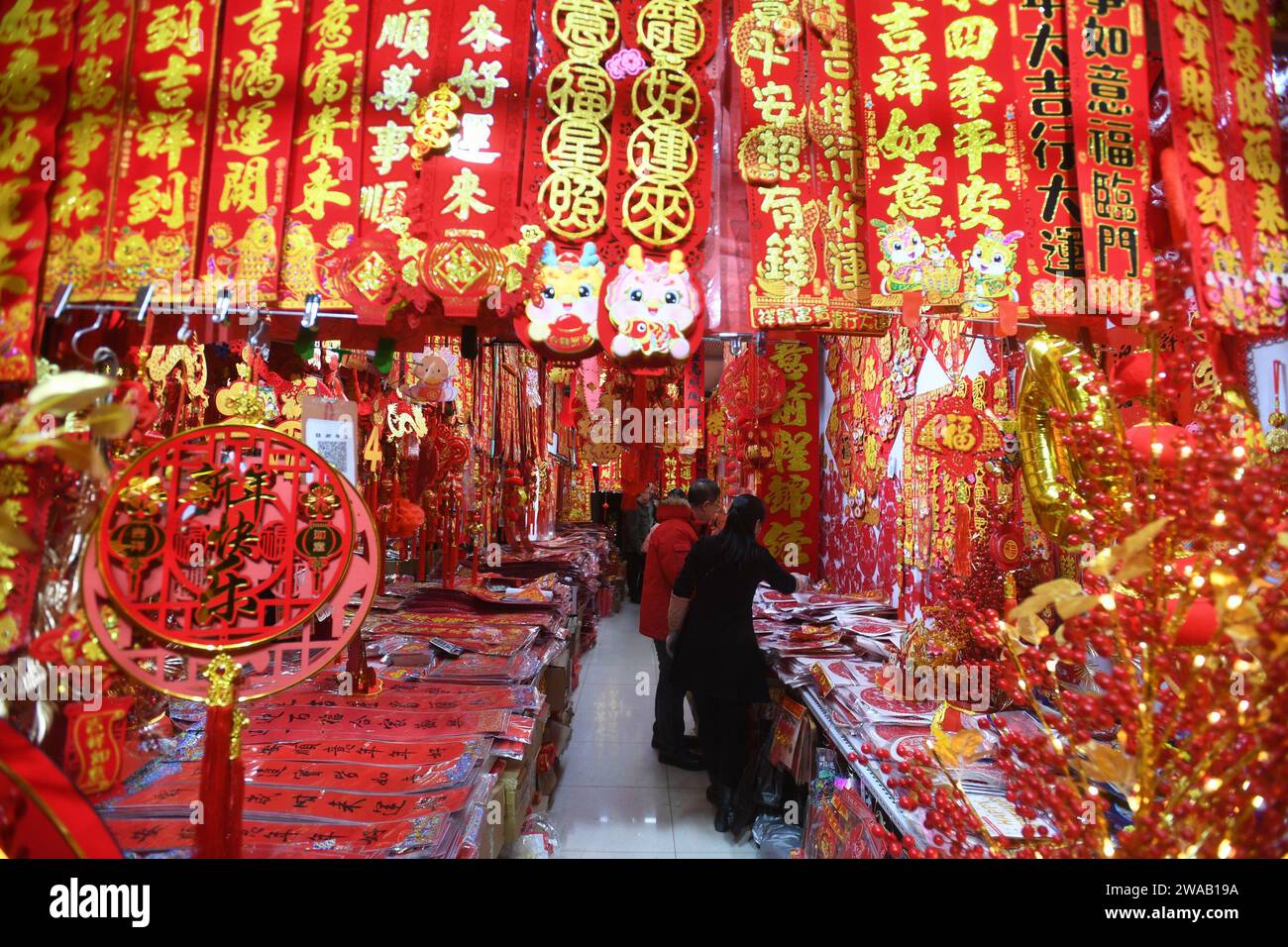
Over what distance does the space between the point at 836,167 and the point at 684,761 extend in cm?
335

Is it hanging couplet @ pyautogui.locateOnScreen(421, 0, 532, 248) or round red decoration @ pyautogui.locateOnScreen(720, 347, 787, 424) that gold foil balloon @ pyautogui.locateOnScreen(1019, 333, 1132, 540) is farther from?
round red decoration @ pyautogui.locateOnScreen(720, 347, 787, 424)

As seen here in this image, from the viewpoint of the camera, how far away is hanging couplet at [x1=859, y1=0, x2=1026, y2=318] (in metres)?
1.80

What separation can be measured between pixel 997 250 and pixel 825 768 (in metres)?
1.99

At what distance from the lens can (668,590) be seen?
403 centimetres

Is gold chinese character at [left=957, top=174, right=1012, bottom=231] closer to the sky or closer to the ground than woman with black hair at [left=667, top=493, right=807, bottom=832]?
closer to the sky

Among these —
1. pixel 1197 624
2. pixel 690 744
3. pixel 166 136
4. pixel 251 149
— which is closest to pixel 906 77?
pixel 1197 624

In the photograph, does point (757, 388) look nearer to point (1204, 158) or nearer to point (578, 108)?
point (1204, 158)

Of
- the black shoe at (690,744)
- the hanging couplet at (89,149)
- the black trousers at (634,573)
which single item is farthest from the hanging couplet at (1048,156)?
the black trousers at (634,573)

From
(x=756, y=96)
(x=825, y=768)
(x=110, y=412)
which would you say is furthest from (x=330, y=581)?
(x=825, y=768)

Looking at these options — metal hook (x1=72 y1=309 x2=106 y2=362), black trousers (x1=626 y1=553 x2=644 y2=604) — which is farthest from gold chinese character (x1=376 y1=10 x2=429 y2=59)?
black trousers (x1=626 y1=553 x2=644 y2=604)

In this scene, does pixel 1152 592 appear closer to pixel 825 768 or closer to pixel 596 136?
pixel 596 136

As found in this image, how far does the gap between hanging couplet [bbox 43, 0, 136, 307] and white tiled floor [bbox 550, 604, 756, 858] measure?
273cm

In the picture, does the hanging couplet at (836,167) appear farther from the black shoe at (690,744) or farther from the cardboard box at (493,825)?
the black shoe at (690,744)

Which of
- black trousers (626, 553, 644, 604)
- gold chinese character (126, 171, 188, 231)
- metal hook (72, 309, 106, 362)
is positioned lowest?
black trousers (626, 553, 644, 604)
